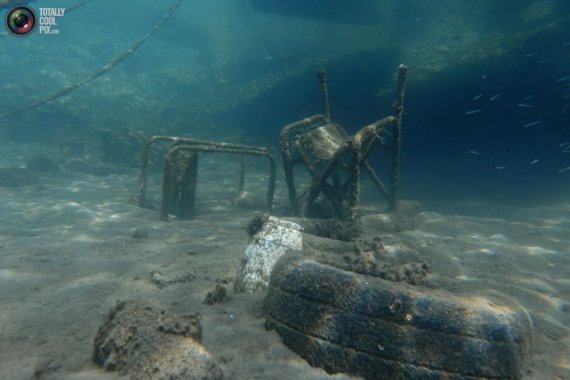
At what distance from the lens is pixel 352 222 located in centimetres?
569

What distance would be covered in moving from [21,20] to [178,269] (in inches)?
216

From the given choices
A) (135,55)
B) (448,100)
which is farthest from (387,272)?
(135,55)

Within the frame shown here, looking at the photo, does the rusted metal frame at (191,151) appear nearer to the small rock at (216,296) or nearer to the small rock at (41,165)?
the small rock at (216,296)

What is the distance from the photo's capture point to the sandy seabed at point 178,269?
9.60 feet

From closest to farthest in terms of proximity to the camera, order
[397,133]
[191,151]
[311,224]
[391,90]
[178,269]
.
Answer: [178,269]
[311,224]
[397,133]
[191,151]
[391,90]

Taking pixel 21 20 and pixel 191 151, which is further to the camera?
pixel 191 151

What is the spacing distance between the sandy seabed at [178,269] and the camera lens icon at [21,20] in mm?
3596

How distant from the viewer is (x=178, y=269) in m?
4.90

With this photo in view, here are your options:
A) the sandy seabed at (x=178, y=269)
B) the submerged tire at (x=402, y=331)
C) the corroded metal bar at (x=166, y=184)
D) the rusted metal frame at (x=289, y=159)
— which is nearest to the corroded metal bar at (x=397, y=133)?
the sandy seabed at (x=178, y=269)

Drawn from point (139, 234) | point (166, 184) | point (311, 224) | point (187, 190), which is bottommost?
point (139, 234)

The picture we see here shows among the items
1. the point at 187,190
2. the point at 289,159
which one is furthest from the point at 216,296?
the point at 187,190

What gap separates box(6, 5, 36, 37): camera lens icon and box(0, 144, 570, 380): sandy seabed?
3.60m

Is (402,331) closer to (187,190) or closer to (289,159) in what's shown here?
(289,159)

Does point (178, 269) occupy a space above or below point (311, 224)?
below
